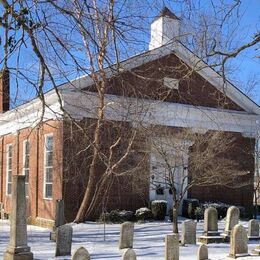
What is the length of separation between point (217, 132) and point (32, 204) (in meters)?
8.65

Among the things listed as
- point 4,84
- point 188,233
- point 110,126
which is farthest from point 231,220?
point 4,84

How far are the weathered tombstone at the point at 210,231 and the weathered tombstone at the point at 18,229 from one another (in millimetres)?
5581

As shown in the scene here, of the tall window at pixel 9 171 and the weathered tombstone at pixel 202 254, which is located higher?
the tall window at pixel 9 171

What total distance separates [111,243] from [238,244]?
400 cm

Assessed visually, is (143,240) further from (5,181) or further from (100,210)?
(5,181)

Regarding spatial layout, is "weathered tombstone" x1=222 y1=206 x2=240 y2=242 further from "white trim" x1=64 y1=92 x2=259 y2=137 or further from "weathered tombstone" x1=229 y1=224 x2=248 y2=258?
"white trim" x1=64 y1=92 x2=259 y2=137

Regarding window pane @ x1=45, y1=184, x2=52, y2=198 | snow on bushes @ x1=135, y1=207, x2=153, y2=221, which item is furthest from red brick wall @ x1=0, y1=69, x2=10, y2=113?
snow on bushes @ x1=135, y1=207, x2=153, y2=221

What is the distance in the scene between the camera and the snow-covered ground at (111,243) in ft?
43.2

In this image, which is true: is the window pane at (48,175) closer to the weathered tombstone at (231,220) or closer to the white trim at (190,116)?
the white trim at (190,116)

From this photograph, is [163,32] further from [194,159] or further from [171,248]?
[194,159]

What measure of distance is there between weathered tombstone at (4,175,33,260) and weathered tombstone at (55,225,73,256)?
2.97ft

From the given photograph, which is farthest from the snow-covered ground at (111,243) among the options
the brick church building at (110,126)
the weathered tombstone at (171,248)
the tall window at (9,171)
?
the tall window at (9,171)

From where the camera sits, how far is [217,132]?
2245 centimetres

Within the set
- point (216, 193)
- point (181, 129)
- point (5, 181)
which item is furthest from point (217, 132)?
point (5, 181)
